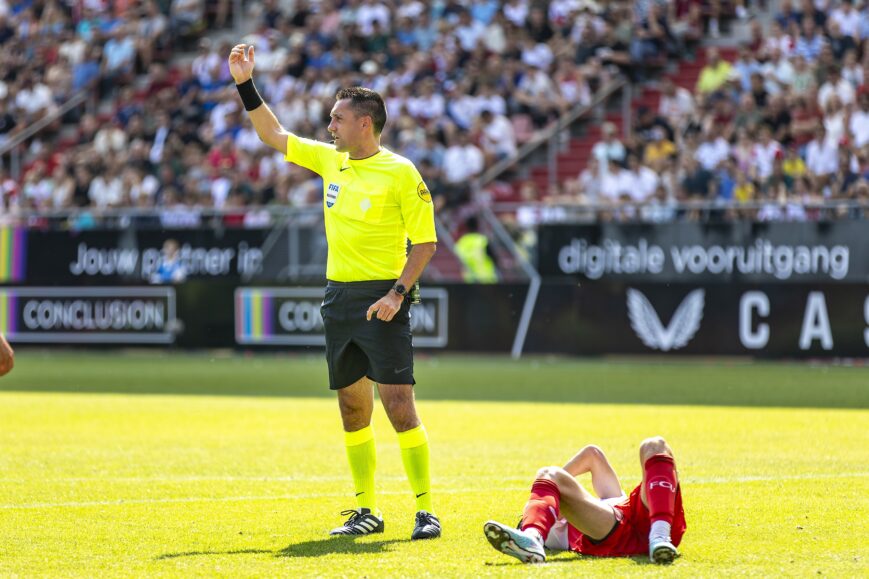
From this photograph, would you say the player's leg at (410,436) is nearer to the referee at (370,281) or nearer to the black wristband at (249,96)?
the referee at (370,281)

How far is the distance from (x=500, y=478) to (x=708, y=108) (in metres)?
14.6

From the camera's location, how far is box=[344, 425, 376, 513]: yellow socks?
844 centimetres

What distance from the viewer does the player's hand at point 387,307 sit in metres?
8.04

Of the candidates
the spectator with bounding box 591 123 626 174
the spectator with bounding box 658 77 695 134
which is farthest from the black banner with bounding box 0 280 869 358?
the spectator with bounding box 658 77 695 134

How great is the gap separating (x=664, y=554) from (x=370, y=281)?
252 cm

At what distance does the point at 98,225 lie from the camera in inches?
1022

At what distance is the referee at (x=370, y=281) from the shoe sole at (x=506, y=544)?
51.6 inches

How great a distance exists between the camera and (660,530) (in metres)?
6.83

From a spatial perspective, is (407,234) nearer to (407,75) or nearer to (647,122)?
(647,122)

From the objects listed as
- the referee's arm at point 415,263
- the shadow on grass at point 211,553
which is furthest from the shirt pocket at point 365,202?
the shadow on grass at point 211,553

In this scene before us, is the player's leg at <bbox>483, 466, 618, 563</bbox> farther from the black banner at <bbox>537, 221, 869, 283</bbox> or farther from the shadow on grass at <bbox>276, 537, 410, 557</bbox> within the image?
the black banner at <bbox>537, 221, 869, 283</bbox>

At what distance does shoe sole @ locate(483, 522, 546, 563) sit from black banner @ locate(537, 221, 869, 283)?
1502 centimetres

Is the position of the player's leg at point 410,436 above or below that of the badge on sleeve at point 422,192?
below

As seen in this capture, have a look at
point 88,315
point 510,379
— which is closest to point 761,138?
point 510,379
